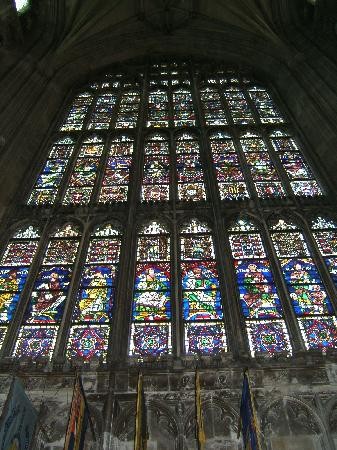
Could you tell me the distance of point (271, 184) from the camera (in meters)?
13.4

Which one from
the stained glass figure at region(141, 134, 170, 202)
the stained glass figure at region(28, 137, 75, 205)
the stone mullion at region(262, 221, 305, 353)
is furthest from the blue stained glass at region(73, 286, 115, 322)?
the stained glass figure at region(28, 137, 75, 205)

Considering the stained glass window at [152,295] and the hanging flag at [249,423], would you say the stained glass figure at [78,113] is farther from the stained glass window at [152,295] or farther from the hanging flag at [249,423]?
the hanging flag at [249,423]

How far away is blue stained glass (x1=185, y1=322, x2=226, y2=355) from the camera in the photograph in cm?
870

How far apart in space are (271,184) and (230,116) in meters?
Result: 4.01

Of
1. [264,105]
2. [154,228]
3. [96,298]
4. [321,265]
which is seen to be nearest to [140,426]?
[96,298]

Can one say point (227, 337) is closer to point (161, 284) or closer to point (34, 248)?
point (161, 284)

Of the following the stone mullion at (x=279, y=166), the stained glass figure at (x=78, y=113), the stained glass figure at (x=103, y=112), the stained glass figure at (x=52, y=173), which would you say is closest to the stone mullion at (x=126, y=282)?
the stained glass figure at (x=52, y=173)

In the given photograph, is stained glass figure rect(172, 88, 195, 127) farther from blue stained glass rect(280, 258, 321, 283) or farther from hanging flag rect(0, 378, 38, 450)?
hanging flag rect(0, 378, 38, 450)

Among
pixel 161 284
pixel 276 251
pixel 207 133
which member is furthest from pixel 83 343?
pixel 207 133

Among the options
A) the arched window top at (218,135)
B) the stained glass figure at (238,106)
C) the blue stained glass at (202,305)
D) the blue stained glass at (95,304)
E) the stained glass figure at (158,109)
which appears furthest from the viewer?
the stained glass figure at (158,109)

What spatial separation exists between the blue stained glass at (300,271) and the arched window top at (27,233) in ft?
16.5

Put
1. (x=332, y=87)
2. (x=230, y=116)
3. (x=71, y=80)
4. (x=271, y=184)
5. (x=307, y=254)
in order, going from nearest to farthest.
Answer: (x=307, y=254) → (x=271, y=184) → (x=332, y=87) → (x=230, y=116) → (x=71, y=80)

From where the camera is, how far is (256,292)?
32.5 ft

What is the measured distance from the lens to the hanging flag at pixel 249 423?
603cm
